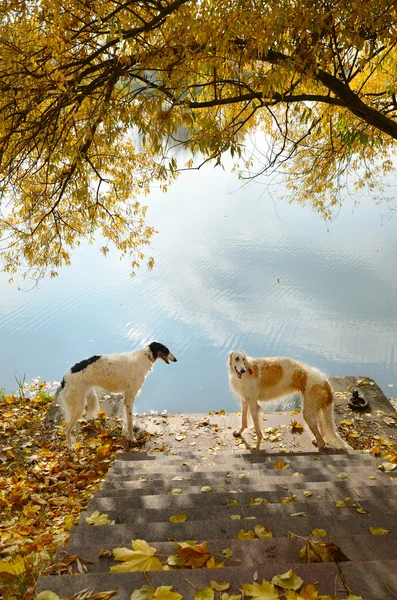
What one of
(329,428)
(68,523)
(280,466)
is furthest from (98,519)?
(329,428)

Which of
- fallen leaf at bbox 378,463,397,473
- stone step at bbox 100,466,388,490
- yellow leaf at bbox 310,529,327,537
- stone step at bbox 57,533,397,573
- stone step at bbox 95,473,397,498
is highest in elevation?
stone step at bbox 57,533,397,573

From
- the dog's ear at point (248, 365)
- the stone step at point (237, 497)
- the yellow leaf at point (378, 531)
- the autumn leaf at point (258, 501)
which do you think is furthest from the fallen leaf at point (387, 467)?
the yellow leaf at point (378, 531)

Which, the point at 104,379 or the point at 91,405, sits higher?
the point at 104,379

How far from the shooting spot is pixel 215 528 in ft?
8.76

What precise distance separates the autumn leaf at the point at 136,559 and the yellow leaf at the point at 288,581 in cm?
62

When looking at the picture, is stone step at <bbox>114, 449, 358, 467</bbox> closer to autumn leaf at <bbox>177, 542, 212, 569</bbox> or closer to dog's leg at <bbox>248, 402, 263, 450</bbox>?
→ dog's leg at <bbox>248, 402, 263, 450</bbox>

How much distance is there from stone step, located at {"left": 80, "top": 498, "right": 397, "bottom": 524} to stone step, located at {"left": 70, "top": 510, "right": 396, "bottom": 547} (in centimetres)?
17

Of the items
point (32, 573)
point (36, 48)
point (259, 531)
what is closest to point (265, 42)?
point (36, 48)

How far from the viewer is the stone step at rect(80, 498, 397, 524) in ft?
9.74

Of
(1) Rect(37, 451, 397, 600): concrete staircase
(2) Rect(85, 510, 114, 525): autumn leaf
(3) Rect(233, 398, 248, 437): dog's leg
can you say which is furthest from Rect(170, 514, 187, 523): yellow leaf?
(3) Rect(233, 398, 248, 437): dog's leg

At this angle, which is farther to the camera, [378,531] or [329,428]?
[329,428]

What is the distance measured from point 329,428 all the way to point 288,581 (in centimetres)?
439

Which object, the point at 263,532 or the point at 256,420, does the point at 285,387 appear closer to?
the point at 256,420

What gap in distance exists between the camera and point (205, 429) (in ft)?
23.8
